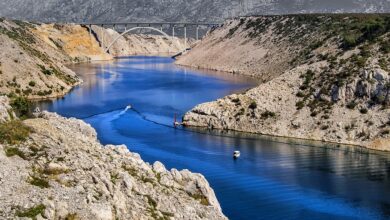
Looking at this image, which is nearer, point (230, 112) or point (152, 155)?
point (152, 155)

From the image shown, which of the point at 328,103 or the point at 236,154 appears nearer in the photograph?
the point at 236,154

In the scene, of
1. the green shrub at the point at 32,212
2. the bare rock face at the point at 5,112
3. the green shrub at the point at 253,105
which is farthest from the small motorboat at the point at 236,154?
the green shrub at the point at 32,212

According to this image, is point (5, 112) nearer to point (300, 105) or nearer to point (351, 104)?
point (300, 105)

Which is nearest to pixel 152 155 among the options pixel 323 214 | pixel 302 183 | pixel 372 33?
pixel 302 183

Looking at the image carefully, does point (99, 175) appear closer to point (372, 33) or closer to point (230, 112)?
point (230, 112)

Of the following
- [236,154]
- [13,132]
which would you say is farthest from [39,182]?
[236,154]
